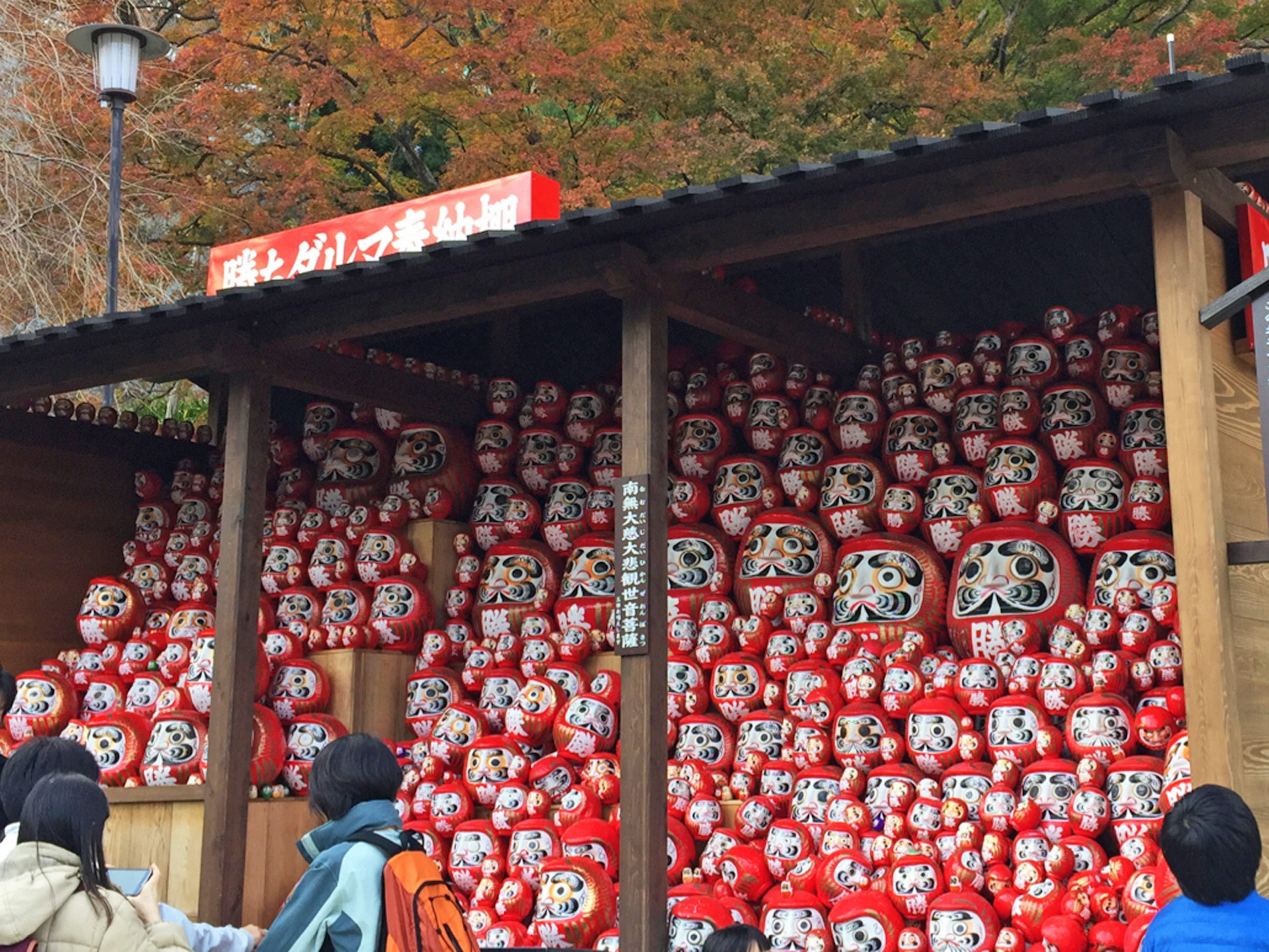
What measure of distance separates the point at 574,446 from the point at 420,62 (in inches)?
264

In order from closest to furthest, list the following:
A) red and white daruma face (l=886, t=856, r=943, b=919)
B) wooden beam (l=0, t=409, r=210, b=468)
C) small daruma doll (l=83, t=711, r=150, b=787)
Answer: red and white daruma face (l=886, t=856, r=943, b=919) → small daruma doll (l=83, t=711, r=150, b=787) → wooden beam (l=0, t=409, r=210, b=468)

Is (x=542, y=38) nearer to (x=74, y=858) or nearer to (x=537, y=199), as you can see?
(x=537, y=199)

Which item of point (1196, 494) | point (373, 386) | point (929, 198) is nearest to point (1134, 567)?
point (1196, 494)

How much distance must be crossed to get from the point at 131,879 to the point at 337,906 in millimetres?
526

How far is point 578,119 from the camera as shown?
16047 millimetres

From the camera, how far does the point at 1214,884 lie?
10.8 feet

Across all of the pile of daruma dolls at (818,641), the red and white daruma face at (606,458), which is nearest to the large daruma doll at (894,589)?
the pile of daruma dolls at (818,641)

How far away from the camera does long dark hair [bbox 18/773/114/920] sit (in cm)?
332

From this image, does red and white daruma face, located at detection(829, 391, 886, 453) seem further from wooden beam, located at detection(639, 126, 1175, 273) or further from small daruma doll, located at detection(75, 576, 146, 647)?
small daruma doll, located at detection(75, 576, 146, 647)

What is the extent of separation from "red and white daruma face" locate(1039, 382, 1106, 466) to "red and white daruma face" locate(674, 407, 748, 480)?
187 cm

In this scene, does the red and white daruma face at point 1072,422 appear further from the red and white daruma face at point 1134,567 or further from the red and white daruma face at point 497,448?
the red and white daruma face at point 497,448

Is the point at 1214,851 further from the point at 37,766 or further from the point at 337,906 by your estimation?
the point at 37,766

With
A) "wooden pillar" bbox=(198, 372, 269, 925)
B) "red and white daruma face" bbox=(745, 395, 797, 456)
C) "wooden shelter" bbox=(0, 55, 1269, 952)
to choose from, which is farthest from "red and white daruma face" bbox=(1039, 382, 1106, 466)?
"wooden pillar" bbox=(198, 372, 269, 925)

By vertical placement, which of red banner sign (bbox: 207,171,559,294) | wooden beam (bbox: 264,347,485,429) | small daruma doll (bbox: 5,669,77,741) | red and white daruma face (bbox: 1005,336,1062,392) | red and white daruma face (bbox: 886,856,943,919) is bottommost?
red and white daruma face (bbox: 886,856,943,919)
